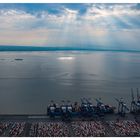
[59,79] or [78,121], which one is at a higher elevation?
[59,79]

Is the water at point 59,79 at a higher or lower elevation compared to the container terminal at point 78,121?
higher

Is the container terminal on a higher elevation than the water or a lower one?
lower

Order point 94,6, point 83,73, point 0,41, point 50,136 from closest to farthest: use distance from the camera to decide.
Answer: point 50,136 < point 94,6 < point 0,41 < point 83,73

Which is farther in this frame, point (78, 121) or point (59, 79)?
point (59, 79)

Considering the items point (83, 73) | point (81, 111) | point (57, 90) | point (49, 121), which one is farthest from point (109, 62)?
point (49, 121)

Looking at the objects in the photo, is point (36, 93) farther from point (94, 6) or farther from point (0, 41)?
point (94, 6)
